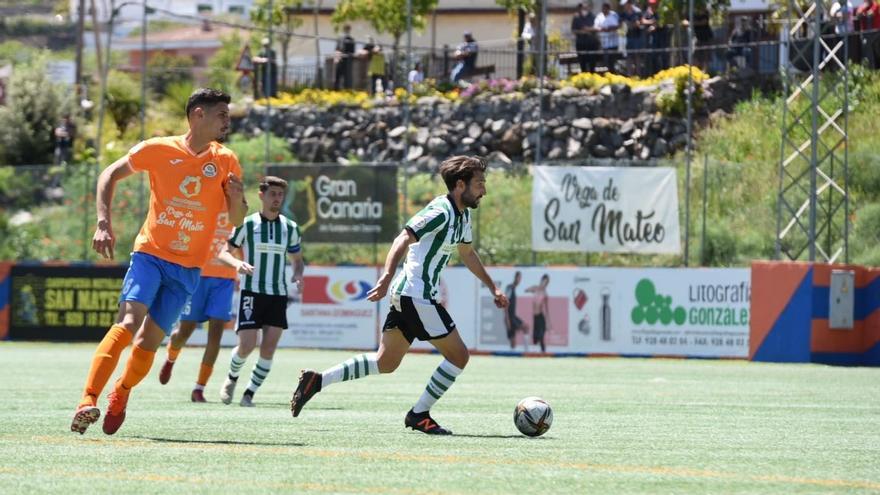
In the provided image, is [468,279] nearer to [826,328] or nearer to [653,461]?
[826,328]

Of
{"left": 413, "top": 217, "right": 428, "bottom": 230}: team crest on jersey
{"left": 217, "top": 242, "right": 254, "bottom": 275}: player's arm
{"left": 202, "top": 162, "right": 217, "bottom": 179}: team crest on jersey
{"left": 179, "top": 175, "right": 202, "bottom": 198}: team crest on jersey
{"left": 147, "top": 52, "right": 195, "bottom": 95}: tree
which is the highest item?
{"left": 147, "top": 52, "right": 195, "bottom": 95}: tree

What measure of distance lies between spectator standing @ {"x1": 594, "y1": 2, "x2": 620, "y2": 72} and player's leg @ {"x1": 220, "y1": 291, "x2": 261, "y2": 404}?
67.6ft

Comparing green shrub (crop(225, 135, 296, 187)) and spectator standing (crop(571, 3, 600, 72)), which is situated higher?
spectator standing (crop(571, 3, 600, 72))

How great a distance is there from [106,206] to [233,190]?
0.78 meters

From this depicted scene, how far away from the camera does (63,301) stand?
2966cm

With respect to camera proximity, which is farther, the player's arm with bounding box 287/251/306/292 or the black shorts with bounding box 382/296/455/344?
the player's arm with bounding box 287/251/306/292

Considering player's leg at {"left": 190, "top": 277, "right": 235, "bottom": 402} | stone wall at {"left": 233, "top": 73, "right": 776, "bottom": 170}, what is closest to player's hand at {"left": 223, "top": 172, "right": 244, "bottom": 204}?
player's leg at {"left": 190, "top": 277, "right": 235, "bottom": 402}

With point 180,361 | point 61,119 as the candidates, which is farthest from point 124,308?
point 61,119

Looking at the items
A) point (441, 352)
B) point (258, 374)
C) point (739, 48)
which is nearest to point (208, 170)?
point (441, 352)

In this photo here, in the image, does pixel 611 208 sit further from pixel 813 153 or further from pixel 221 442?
pixel 221 442

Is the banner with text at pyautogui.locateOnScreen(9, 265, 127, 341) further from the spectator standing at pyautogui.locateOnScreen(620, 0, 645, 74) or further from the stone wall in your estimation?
the spectator standing at pyautogui.locateOnScreen(620, 0, 645, 74)

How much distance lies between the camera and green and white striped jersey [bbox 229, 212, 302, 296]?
569 inches

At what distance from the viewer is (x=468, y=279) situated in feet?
88.8

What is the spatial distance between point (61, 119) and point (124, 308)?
127ft
